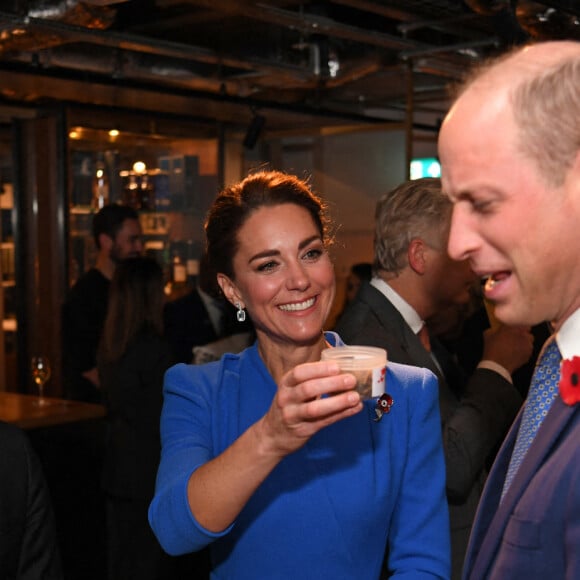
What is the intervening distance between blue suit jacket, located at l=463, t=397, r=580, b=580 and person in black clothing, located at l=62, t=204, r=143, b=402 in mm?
4254

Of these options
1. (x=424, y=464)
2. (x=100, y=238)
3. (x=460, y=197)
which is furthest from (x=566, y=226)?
(x=100, y=238)

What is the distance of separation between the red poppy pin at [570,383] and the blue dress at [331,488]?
917mm

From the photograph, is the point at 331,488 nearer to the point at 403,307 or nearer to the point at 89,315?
the point at 403,307

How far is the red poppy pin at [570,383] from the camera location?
3.23 ft

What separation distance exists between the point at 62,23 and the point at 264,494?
11.5ft

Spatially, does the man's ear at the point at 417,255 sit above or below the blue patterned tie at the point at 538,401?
above

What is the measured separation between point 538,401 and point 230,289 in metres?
1.10

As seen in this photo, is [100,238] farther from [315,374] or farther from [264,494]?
[315,374]

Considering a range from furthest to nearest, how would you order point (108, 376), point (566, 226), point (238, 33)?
point (238, 33)
point (108, 376)
point (566, 226)

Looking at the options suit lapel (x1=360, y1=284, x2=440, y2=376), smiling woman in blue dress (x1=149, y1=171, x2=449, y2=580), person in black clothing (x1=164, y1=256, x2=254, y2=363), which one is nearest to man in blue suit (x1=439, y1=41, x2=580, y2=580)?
smiling woman in blue dress (x1=149, y1=171, x2=449, y2=580)

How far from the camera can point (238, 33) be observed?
704 cm

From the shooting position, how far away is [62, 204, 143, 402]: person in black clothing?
5102mm

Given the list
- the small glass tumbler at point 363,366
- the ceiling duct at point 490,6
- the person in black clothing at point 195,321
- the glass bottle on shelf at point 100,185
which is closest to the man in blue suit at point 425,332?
the small glass tumbler at point 363,366

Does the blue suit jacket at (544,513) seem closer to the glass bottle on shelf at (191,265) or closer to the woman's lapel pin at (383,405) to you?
the woman's lapel pin at (383,405)
